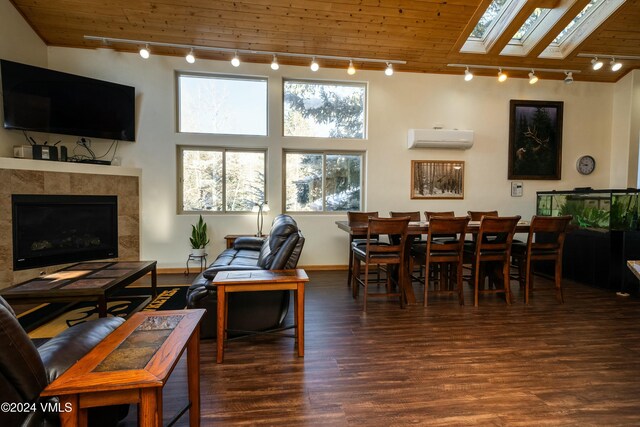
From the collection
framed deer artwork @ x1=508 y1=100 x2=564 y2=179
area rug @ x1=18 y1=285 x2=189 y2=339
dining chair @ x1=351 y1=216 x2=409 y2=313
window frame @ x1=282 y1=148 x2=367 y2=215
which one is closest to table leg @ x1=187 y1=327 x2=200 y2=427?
area rug @ x1=18 y1=285 x2=189 y2=339

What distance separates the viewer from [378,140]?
536cm

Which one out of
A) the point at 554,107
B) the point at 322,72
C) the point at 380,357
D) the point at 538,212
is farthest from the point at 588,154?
the point at 380,357

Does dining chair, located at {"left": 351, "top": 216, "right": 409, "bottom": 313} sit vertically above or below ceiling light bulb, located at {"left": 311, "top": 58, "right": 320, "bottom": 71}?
below

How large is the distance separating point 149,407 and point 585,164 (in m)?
7.50

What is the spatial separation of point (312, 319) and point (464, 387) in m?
1.50

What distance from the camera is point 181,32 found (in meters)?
4.38

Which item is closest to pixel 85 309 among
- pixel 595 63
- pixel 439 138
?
pixel 439 138

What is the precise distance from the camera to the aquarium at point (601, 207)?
3.92 metres

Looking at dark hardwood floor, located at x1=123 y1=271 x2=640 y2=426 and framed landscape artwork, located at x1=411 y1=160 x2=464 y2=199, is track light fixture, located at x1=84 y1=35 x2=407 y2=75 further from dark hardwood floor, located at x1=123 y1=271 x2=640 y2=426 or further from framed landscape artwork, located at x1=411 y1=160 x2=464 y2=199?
dark hardwood floor, located at x1=123 y1=271 x2=640 y2=426

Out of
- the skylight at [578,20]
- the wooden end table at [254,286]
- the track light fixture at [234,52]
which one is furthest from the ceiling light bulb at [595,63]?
the wooden end table at [254,286]

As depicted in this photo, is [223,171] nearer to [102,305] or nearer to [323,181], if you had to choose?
[323,181]

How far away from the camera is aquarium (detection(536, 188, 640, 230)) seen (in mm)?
3916

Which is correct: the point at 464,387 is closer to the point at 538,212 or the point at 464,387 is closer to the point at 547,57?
the point at 538,212

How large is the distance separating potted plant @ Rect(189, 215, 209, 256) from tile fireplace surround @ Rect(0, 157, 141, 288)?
2.80ft
